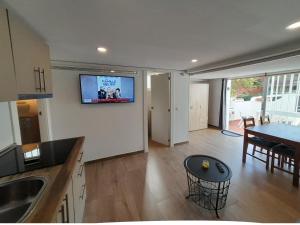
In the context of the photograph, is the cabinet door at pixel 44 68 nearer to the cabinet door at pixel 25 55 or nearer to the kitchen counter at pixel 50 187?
the cabinet door at pixel 25 55

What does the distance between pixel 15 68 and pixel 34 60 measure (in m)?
0.35

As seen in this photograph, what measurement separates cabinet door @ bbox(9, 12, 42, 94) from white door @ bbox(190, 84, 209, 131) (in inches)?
182

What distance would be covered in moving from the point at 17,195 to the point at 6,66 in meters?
0.97


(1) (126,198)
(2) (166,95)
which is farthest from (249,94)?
(1) (126,198)

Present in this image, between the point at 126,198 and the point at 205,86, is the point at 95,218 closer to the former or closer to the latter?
the point at 126,198

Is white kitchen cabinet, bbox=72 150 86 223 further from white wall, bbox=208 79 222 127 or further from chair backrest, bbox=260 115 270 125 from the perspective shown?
white wall, bbox=208 79 222 127

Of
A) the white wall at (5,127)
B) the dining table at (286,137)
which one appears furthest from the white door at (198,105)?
the white wall at (5,127)

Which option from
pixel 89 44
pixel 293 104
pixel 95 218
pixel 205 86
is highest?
pixel 89 44

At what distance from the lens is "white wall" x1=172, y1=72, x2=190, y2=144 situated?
3.89m

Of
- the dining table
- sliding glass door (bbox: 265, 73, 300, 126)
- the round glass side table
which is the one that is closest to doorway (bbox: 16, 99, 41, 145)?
the round glass side table

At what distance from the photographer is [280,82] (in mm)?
4160

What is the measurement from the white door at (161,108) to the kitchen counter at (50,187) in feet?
9.23

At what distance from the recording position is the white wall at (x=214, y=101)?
560 cm

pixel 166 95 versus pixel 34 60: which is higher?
pixel 34 60
